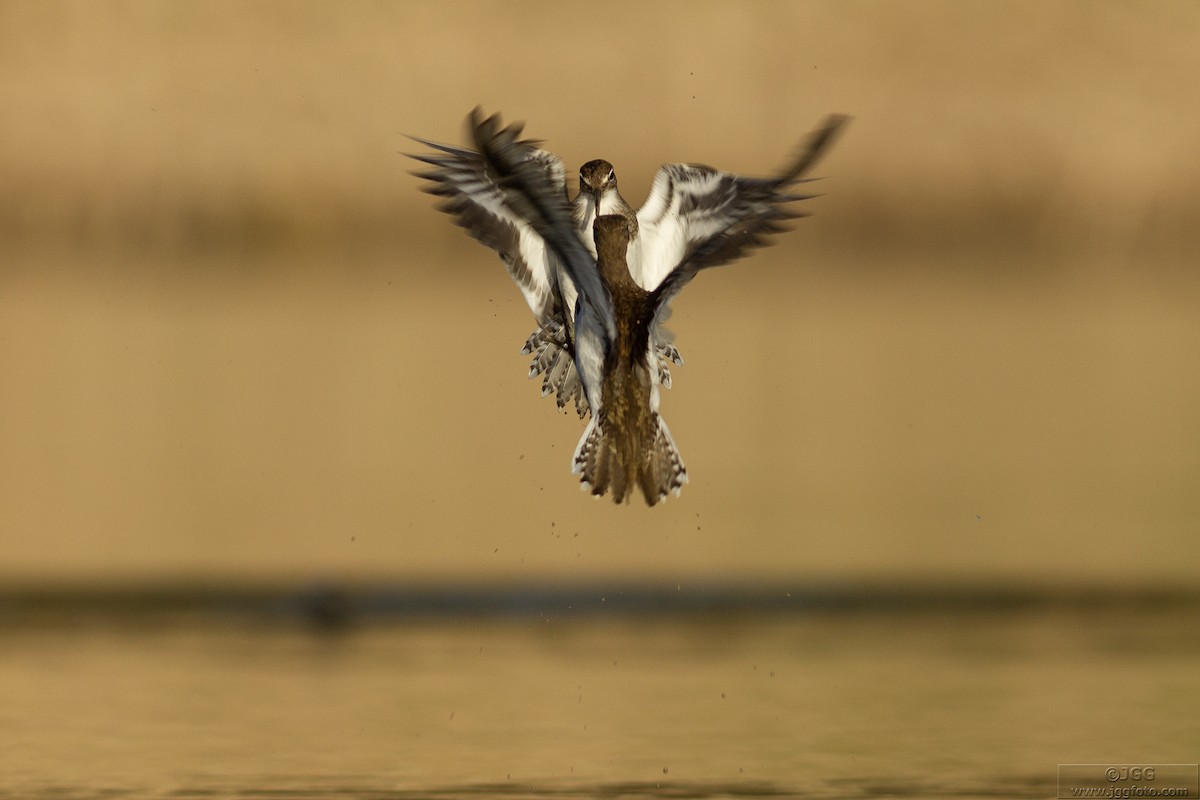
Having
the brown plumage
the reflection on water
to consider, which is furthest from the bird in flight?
the reflection on water

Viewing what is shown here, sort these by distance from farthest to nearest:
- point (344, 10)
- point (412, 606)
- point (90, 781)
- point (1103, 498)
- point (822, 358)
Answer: point (344, 10)
point (822, 358)
point (1103, 498)
point (412, 606)
point (90, 781)

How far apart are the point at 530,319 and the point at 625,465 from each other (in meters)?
17.9

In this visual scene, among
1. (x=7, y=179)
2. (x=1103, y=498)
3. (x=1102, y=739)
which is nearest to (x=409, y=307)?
(x=7, y=179)

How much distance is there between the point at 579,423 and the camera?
64.9ft

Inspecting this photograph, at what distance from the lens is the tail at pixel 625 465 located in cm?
832

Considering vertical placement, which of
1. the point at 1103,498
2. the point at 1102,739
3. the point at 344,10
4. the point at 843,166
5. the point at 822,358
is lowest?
the point at 1102,739

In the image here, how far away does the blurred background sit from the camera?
937cm

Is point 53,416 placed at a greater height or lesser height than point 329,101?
lesser

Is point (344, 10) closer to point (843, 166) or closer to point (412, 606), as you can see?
point (843, 166)

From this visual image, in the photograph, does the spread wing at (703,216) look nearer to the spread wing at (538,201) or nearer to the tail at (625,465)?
the spread wing at (538,201)

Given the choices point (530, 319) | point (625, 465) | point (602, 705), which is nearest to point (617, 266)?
point (625, 465)

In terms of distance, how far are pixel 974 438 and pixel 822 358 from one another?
5.01 meters

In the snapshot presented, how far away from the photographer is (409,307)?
27.6 m

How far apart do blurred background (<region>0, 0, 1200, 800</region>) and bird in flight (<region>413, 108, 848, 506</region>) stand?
3.77ft
